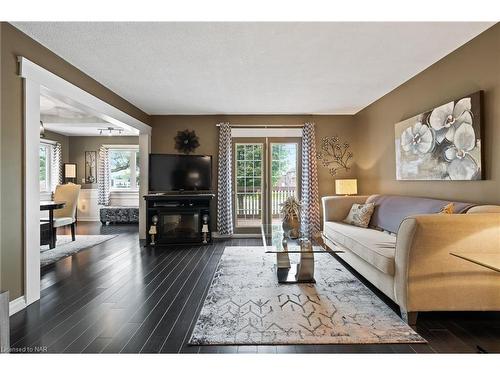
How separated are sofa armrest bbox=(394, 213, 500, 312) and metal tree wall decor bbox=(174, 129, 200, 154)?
14.6 feet

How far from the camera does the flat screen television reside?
18.0 ft

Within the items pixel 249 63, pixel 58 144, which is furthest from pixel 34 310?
pixel 58 144

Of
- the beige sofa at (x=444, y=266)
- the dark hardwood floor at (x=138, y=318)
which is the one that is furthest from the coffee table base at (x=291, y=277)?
the beige sofa at (x=444, y=266)

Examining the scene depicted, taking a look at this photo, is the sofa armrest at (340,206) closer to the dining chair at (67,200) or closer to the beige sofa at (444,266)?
the beige sofa at (444,266)

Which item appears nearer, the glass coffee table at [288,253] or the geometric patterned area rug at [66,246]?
the glass coffee table at [288,253]

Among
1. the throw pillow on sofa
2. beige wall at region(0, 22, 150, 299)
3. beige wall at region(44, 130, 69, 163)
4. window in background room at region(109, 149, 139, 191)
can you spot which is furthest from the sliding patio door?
beige wall at region(44, 130, 69, 163)

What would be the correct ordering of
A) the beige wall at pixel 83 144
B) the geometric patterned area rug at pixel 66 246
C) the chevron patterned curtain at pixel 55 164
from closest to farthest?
the geometric patterned area rug at pixel 66 246 < the chevron patterned curtain at pixel 55 164 < the beige wall at pixel 83 144

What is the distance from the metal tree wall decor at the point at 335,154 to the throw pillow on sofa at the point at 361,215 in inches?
62.6

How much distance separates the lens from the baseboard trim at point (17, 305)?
239 cm

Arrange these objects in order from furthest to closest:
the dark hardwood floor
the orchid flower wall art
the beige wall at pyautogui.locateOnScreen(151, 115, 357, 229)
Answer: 1. the beige wall at pyautogui.locateOnScreen(151, 115, 357, 229)
2. the orchid flower wall art
3. the dark hardwood floor

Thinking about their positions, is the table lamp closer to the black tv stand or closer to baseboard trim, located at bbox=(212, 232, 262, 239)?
the black tv stand

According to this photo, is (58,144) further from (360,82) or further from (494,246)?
(494,246)

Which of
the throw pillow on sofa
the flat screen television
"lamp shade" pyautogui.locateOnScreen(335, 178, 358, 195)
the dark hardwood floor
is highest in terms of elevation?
the flat screen television

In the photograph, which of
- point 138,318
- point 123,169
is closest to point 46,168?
point 123,169
